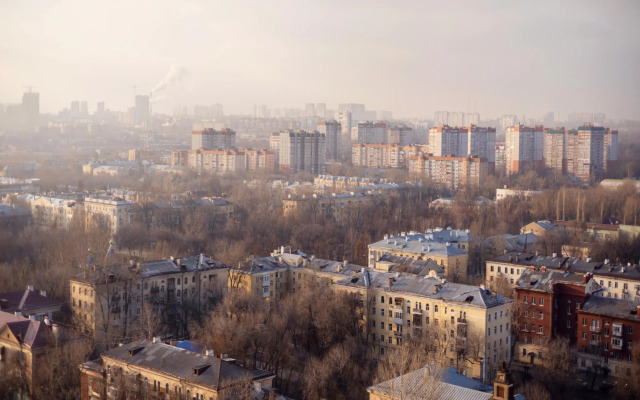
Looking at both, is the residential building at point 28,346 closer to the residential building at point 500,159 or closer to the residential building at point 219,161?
the residential building at point 219,161

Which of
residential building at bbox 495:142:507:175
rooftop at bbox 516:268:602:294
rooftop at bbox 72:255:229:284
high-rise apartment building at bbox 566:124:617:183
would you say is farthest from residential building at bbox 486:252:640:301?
residential building at bbox 495:142:507:175

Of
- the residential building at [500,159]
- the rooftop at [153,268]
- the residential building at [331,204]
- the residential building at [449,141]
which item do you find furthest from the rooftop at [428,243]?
the residential building at [449,141]

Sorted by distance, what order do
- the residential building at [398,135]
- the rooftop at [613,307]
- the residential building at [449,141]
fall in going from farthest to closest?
the residential building at [398,135] → the residential building at [449,141] → the rooftop at [613,307]

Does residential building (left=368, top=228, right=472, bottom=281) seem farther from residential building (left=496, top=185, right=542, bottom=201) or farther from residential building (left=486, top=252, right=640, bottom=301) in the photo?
residential building (left=496, top=185, right=542, bottom=201)

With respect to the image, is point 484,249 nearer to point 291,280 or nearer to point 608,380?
point 291,280

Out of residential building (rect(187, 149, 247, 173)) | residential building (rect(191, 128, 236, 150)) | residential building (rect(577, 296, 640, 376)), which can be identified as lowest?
residential building (rect(577, 296, 640, 376))

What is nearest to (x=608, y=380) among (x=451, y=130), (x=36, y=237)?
(x=36, y=237)
